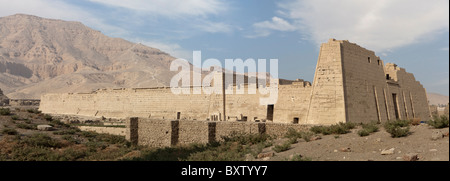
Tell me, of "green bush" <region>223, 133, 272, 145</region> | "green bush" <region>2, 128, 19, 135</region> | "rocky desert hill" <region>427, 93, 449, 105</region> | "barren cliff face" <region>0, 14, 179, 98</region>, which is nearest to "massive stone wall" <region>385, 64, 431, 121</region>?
"green bush" <region>223, 133, 272, 145</region>

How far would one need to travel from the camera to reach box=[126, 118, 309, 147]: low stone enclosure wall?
13250 mm

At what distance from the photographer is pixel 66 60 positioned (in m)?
116

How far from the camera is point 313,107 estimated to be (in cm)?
1730

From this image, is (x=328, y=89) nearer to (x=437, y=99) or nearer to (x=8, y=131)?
(x=8, y=131)

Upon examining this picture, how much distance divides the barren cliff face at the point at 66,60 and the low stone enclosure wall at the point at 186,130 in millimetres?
59533

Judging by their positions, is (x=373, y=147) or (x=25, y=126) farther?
(x=25, y=126)

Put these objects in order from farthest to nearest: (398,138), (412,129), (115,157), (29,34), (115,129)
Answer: (29,34) < (115,129) < (115,157) < (412,129) < (398,138)

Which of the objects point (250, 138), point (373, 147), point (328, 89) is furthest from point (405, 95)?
point (373, 147)

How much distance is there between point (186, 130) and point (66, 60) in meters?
117

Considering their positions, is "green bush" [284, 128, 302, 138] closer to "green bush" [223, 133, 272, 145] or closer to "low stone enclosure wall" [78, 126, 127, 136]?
"green bush" [223, 133, 272, 145]

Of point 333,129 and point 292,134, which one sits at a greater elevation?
point 333,129
